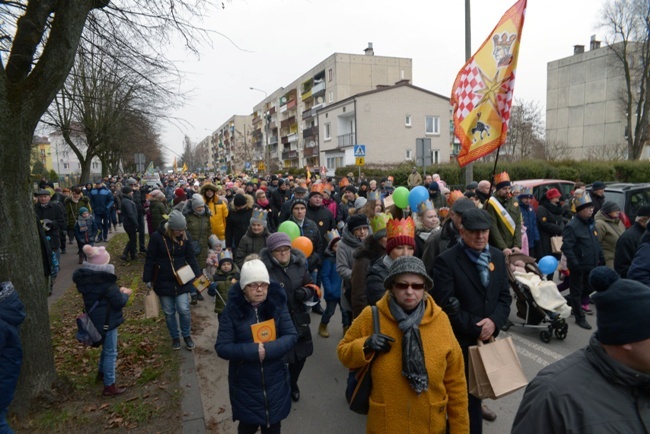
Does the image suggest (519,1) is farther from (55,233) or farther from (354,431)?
(55,233)

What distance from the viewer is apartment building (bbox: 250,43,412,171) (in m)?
53.7

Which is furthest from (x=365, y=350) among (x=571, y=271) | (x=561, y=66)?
(x=561, y=66)

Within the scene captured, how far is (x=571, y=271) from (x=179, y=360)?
566 cm

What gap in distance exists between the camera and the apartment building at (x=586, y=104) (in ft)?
137

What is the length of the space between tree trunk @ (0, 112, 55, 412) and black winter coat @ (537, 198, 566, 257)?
7.87 metres

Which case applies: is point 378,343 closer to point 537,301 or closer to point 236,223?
point 537,301

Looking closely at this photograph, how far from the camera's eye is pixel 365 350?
249cm

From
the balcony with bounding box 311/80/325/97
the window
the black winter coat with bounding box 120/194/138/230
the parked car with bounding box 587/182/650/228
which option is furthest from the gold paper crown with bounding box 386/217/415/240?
the balcony with bounding box 311/80/325/97

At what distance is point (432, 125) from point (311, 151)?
1766cm

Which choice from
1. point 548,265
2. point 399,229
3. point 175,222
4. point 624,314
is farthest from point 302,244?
point 624,314

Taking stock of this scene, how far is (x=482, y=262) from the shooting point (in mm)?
3336

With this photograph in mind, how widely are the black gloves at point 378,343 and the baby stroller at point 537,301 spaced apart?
12.1 feet

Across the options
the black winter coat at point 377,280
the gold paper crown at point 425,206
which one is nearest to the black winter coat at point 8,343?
the black winter coat at point 377,280

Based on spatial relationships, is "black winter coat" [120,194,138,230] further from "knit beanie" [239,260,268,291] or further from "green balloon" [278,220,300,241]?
"knit beanie" [239,260,268,291]
